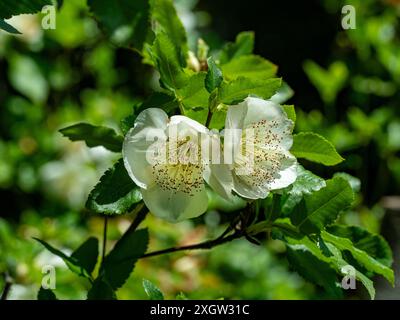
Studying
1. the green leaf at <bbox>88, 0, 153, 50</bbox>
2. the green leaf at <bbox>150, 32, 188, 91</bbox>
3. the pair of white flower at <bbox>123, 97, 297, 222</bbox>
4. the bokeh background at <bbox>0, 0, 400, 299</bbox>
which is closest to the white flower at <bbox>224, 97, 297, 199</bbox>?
the pair of white flower at <bbox>123, 97, 297, 222</bbox>

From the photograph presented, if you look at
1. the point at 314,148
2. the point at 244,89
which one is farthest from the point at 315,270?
the point at 244,89

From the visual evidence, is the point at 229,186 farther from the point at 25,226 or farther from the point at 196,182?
the point at 25,226

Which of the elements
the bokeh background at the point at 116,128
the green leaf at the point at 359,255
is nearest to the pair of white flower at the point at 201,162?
the green leaf at the point at 359,255

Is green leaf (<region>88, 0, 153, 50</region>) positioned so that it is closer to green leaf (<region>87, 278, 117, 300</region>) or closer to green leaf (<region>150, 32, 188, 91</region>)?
green leaf (<region>150, 32, 188, 91</region>)

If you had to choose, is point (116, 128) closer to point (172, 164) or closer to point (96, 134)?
point (96, 134)

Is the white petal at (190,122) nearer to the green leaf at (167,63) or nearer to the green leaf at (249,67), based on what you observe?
the green leaf at (167,63)

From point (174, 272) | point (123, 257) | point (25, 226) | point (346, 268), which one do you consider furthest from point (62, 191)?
point (346, 268)
